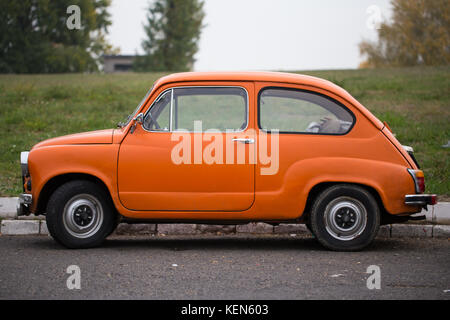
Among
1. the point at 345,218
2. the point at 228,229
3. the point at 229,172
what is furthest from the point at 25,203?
the point at 345,218

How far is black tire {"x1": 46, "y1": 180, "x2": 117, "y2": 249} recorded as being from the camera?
757cm

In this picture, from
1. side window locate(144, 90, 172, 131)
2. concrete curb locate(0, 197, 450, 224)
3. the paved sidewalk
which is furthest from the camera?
concrete curb locate(0, 197, 450, 224)

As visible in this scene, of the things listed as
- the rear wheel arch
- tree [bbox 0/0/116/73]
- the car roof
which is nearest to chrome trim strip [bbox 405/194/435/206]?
the rear wheel arch

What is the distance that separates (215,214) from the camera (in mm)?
7539

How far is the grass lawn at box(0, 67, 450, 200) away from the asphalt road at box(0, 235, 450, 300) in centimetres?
326

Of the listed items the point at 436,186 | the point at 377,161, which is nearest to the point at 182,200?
the point at 377,161

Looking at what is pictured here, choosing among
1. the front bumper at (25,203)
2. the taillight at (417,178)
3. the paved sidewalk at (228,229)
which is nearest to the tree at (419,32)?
the paved sidewalk at (228,229)

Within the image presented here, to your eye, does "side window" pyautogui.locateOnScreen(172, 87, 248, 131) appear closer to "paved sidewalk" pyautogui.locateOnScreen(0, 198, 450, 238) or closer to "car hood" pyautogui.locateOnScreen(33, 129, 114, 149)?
"car hood" pyautogui.locateOnScreen(33, 129, 114, 149)

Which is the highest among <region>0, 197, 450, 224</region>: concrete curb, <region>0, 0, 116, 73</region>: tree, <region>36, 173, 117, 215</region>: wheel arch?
<region>0, 0, 116, 73</region>: tree

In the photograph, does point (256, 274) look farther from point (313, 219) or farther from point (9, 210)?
point (9, 210)

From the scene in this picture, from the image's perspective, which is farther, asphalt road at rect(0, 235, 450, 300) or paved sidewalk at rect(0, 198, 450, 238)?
paved sidewalk at rect(0, 198, 450, 238)

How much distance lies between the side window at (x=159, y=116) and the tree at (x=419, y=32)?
49.9 meters

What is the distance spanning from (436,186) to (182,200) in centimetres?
510

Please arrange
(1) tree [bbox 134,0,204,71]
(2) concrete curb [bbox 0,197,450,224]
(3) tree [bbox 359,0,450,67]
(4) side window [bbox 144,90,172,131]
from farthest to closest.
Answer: (1) tree [bbox 134,0,204,71] < (3) tree [bbox 359,0,450,67] < (2) concrete curb [bbox 0,197,450,224] < (4) side window [bbox 144,90,172,131]
